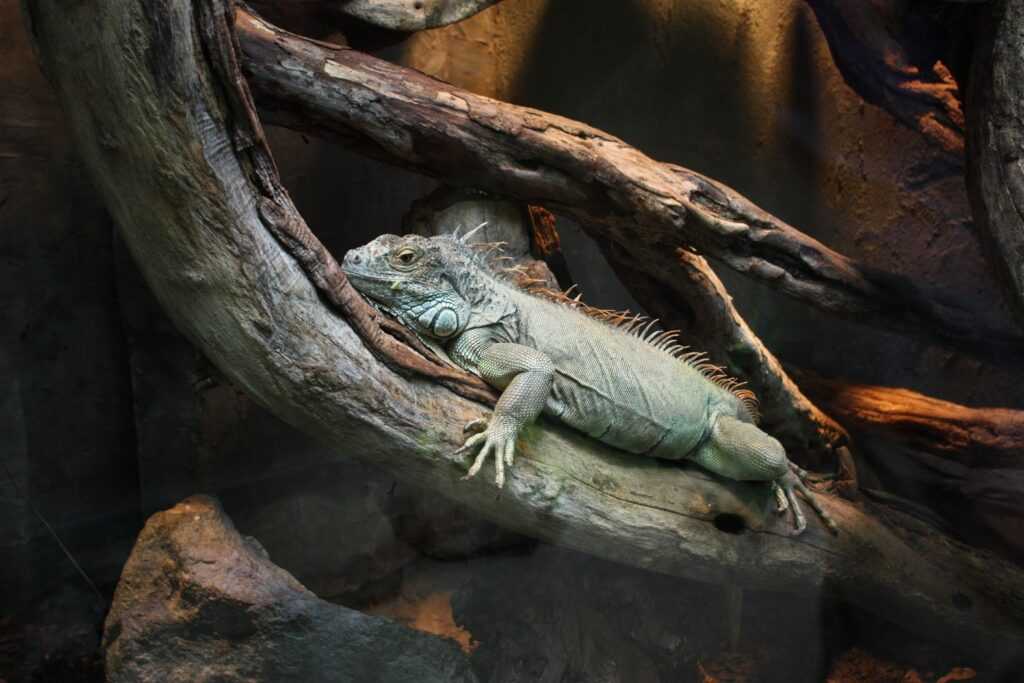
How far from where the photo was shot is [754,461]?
398 cm

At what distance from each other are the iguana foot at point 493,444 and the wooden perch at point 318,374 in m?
0.06

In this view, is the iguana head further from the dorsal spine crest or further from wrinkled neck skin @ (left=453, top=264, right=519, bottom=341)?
the dorsal spine crest

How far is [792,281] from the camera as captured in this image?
4.43 meters

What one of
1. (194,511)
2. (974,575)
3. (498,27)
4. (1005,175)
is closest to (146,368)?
(194,511)

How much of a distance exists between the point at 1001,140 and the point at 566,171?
199cm

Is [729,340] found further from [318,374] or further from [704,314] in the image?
[318,374]

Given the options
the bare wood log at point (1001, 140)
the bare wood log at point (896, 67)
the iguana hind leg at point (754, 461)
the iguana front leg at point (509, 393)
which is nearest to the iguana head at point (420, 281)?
the iguana front leg at point (509, 393)

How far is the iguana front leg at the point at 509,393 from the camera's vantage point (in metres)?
3.39

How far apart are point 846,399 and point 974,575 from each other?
4.07 feet

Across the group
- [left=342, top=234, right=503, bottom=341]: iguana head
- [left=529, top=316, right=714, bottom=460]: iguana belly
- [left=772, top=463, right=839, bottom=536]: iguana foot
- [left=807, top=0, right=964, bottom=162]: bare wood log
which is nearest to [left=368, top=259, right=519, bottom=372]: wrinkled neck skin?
[left=342, top=234, right=503, bottom=341]: iguana head

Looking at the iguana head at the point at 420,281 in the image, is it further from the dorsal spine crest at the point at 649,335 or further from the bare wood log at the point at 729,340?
the bare wood log at the point at 729,340

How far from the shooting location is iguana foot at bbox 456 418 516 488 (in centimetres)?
336

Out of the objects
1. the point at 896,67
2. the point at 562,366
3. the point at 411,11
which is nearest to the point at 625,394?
the point at 562,366

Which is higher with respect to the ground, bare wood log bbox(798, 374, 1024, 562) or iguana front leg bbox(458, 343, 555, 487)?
iguana front leg bbox(458, 343, 555, 487)
